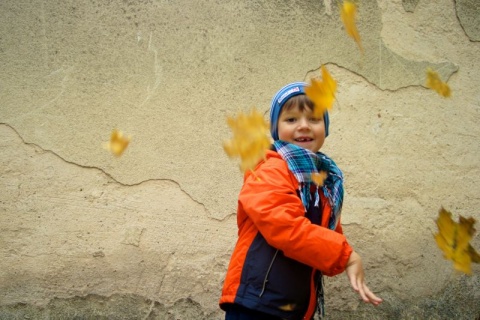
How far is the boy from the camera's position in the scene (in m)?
1.44

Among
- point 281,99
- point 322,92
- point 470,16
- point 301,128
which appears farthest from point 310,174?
point 470,16

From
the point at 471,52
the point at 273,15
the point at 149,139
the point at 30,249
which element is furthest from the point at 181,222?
the point at 471,52

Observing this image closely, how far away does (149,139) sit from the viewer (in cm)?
238

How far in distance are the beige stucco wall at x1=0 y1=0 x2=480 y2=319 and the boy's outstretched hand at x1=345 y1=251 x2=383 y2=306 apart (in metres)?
0.92

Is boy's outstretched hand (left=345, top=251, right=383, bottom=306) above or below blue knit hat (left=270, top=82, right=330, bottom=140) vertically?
below

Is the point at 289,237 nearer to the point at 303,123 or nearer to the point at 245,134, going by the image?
the point at 303,123

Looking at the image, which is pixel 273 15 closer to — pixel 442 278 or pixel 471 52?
pixel 471 52

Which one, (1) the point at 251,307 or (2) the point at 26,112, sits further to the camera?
(2) the point at 26,112

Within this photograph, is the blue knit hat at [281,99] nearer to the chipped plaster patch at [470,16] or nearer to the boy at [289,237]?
the boy at [289,237]

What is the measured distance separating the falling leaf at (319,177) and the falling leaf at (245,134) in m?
0.31

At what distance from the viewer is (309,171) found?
1.60 metres

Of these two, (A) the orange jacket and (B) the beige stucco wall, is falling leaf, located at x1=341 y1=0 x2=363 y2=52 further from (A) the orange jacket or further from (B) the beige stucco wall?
(A) the orange jacket

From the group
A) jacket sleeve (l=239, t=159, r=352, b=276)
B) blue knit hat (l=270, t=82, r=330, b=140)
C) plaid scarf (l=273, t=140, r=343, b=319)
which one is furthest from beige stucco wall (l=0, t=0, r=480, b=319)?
jacket sleeve (l=239, t=159, r=352, b=276)

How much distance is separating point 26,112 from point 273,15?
1.28 metres
